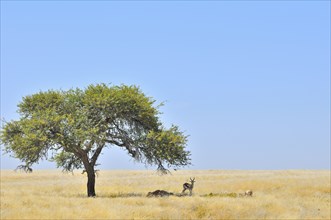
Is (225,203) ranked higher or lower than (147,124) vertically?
lower

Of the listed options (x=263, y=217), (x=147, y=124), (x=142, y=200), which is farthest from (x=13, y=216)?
(x=147, y=124)

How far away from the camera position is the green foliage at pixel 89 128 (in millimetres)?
44000

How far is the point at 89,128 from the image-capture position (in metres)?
44.2

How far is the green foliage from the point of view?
144ft

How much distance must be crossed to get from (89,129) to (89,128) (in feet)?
0.97

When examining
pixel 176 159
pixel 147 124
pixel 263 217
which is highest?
pixel 147 124

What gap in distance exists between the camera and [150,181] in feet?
218

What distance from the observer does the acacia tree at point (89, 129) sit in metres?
44.0

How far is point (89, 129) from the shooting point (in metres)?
43.9

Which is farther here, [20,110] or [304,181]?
[304,181]

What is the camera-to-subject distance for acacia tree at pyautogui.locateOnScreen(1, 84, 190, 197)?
44000mm

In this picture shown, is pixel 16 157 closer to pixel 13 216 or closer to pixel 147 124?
pixel 147 124

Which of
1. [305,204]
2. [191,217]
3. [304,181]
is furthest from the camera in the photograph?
[304,181]

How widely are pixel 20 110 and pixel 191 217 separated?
895 inches
